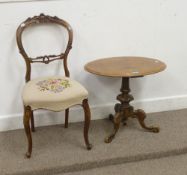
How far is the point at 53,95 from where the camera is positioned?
211 cm

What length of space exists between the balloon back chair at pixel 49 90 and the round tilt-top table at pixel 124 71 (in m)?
0.19

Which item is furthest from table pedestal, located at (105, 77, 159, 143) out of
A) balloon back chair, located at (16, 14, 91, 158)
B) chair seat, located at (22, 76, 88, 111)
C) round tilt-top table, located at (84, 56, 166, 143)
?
chair seat, located at (22, 76, 88, 111)

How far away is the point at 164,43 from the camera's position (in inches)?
109

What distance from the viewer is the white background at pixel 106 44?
96.4 inches

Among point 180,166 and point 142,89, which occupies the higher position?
point 142,89

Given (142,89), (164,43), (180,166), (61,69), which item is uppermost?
(164,43)

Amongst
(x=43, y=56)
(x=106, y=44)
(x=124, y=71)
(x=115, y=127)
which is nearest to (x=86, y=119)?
(x=115, y=127)

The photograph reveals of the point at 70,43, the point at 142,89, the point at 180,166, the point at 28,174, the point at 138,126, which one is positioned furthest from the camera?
the point at 142,89

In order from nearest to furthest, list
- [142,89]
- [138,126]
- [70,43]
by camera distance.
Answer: [70,43] < [138,126] < [142,89]

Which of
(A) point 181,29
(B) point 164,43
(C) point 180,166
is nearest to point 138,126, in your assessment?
(C) point 180,166

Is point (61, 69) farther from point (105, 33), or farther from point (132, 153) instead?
point (132, 153)

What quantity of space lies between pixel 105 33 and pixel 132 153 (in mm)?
975

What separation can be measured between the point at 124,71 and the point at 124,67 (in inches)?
4.4

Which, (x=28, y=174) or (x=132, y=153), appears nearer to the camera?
(x=28, y=174)
